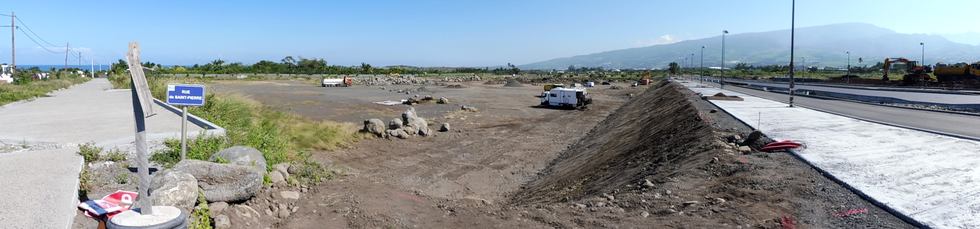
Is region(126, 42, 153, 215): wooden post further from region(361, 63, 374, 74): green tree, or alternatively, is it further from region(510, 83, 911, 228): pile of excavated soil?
region(361, 63, 374, 74): green tree

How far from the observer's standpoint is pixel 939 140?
40.3 ft

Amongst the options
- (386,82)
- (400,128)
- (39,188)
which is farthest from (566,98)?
(386,82)

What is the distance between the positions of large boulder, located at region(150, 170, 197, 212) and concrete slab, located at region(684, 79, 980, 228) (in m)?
8.71

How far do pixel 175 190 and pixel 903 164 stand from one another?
35.9 ft

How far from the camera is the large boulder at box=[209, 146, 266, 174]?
984 cm

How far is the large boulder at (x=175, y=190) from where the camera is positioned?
707 cm

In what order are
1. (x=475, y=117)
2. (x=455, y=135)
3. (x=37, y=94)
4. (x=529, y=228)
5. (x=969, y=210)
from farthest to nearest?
1. (x=475, y=117)
2. (x=37, y=94)
3. (x=455, y=135)
4. (x=529, y=228)
5. (x=969, y=210)

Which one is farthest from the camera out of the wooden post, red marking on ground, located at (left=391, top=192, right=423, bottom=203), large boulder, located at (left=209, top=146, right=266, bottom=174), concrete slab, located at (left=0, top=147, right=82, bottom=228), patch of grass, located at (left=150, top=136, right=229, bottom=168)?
red marking on ground, located at (left=391, top=192, right=423, bottom=203)

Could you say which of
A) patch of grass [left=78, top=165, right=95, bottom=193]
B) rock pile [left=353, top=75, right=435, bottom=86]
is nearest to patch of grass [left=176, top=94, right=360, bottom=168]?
patch of grass [left=78, top=165, right=95, bottom=193]

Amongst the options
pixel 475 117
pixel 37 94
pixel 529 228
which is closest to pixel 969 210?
pixel 529 228

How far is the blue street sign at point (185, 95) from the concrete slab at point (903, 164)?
934 cm

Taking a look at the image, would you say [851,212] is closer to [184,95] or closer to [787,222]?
[787,222]

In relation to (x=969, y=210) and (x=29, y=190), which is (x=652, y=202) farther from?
(x=29, y=190)

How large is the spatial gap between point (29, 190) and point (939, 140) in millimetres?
15935
